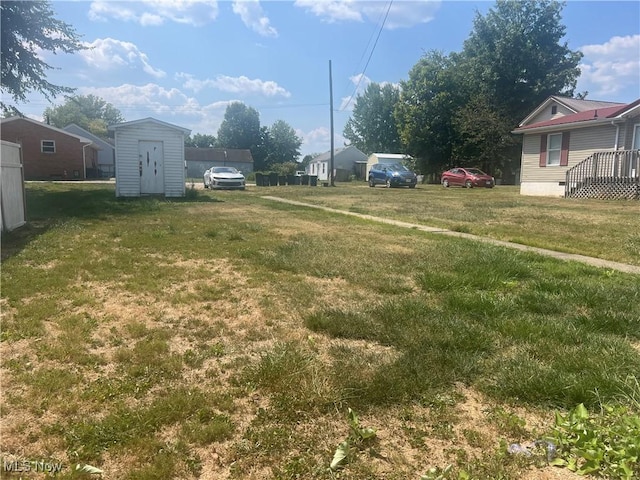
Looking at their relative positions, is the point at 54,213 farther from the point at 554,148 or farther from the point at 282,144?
the point at 282,144

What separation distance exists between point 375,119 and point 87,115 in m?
63.9

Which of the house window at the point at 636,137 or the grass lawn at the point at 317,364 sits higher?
the house window at the point at 636,137

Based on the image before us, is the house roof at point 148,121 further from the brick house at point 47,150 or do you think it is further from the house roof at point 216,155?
the house roof at point 216,155

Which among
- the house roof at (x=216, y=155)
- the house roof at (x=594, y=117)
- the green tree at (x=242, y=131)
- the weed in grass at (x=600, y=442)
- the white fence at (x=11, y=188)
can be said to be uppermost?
the green tree at (x=242, y=131)

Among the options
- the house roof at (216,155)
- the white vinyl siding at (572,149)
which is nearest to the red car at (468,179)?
the white vinyl siding at (572,149)

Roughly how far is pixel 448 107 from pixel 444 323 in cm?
4318

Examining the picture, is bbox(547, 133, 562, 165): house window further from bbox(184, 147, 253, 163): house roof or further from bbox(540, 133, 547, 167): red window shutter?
bbox(184, 147, 253, 163): house roof

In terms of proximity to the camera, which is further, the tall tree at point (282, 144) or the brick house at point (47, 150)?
the tall tree at point (282, 144)

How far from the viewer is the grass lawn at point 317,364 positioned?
225 centimetres

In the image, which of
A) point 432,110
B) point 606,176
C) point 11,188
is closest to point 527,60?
point 432,110

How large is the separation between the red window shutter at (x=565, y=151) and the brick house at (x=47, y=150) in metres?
36.0

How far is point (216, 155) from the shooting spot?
243ft

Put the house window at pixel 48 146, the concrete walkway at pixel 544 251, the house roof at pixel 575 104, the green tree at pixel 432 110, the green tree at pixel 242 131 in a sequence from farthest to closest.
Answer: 1. the green tree at pixel 242 131
2. the green tree at pixel 432 110
3. the house window at pixel 48 146
4. the house roof at pixel 575 104
5. the concrete walkway at pixel 544 251

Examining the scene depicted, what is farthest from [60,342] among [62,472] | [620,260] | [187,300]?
[620,260]
